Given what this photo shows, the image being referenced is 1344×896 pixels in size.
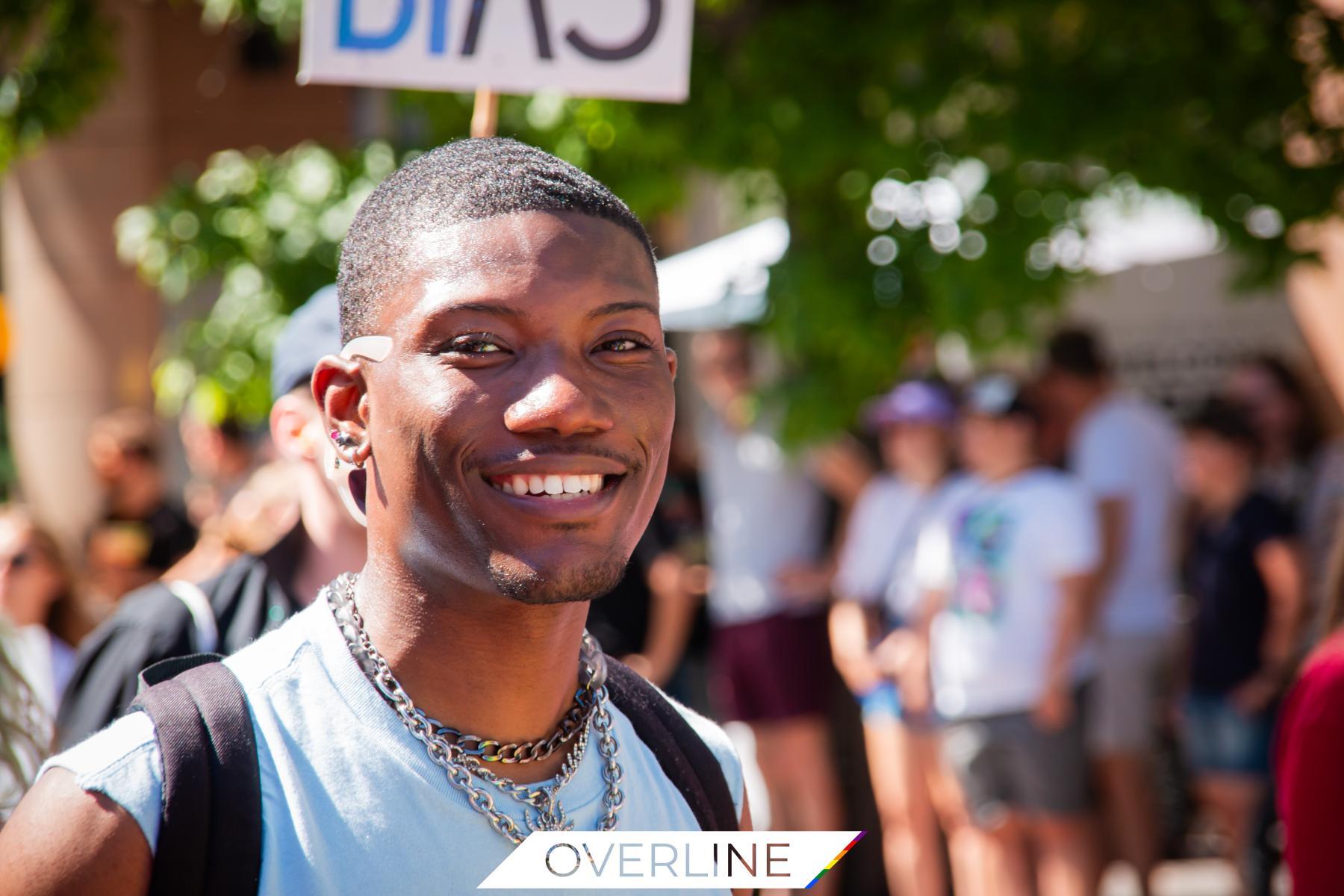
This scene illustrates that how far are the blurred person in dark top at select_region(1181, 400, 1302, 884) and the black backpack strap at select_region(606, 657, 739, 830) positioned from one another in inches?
176

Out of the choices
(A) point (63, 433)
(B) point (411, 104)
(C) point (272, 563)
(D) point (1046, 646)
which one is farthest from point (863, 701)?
(A) point (63, 433)

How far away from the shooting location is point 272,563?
2.92m

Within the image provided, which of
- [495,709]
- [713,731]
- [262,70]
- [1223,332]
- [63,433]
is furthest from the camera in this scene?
[262,70]

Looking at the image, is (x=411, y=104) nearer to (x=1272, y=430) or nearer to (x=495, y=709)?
(x=1272, y=430)

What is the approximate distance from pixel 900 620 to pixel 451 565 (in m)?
4.79

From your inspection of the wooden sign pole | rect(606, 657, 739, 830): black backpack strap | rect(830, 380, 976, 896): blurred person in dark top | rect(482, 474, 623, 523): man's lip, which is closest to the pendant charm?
rect(606, 657, 739, 830): black backpack strap

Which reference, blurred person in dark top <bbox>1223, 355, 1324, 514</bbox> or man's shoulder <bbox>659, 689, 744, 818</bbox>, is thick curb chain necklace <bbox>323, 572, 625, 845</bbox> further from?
blurred person in dark top <bbox>1223, 355, 1324, 514</bbox>

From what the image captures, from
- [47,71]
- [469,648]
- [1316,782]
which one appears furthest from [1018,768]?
[469,648]

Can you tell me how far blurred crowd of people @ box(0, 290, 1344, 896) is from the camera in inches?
224

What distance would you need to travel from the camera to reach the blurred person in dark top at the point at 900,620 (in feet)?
20.0

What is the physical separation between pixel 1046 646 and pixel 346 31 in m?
3.79

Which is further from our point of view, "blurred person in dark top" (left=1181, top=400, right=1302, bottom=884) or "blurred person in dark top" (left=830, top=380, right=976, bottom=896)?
"blurred person in dark top" (left=830, top=380, right=976, bottom=896)

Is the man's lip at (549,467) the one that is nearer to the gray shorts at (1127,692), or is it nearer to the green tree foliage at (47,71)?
the green tree foliage at (47,71)

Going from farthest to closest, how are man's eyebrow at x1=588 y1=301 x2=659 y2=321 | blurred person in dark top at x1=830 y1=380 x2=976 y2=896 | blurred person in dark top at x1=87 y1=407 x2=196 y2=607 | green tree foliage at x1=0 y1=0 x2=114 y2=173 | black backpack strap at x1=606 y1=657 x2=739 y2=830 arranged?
blurred person in dark top at x1=87 y1=407 x2=196 y2=607
blurred person in dark top at x1=830 y1=380 x2=976 y2=896
green tree foliage at x1=0 y1=0 x2=114 y2=173
black backpack strap at x1=606 y1=657 x2=739 y2=830
man's eyebrow at x1=588 y1=301 x2=659 y2=321
